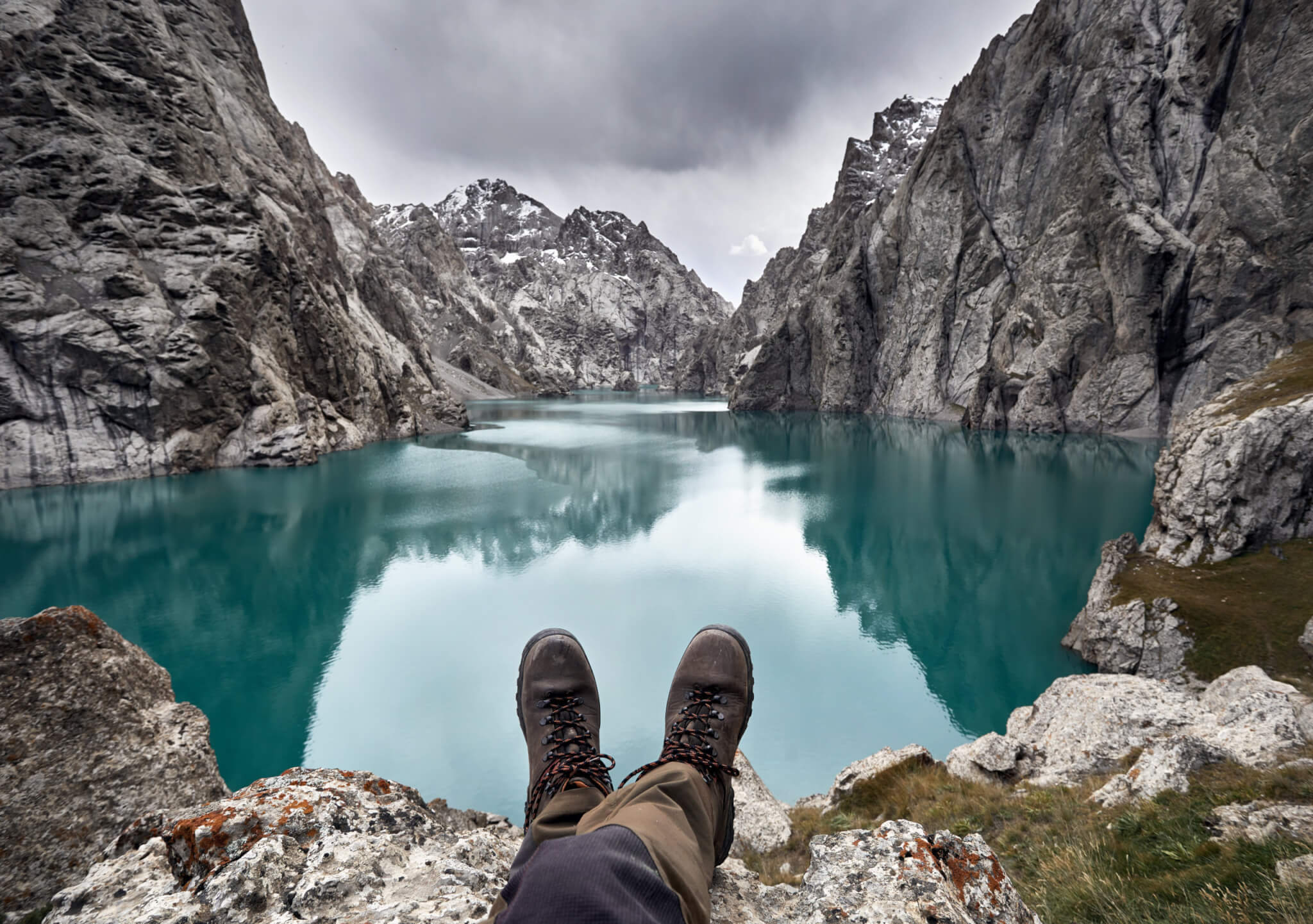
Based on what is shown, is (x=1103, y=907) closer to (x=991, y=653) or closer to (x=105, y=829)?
(x=105, y=829)

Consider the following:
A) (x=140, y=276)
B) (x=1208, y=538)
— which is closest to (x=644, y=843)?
(x=1208, y=538)

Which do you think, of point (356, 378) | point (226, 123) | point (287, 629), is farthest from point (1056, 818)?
point (226, 123)

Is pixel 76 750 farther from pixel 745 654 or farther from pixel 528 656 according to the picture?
pixel 745 654

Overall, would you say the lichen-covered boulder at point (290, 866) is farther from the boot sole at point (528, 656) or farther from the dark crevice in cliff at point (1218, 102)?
the dark crevice in cliff at point (1218, 102)

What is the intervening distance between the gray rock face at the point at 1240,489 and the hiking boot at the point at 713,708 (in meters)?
14.6

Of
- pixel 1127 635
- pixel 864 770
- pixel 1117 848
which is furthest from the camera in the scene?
pixel 1127 635

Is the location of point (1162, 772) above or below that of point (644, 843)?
below

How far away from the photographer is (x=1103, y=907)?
2.78 meters

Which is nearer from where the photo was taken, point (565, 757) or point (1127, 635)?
point (565, 757)

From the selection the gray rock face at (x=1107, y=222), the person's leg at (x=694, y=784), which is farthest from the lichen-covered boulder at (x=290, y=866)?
the gray rock face at (x=1107, y=222)

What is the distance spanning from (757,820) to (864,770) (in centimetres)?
194

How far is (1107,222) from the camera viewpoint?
2082 inches

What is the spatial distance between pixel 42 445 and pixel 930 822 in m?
48.2

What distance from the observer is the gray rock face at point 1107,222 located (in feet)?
142
